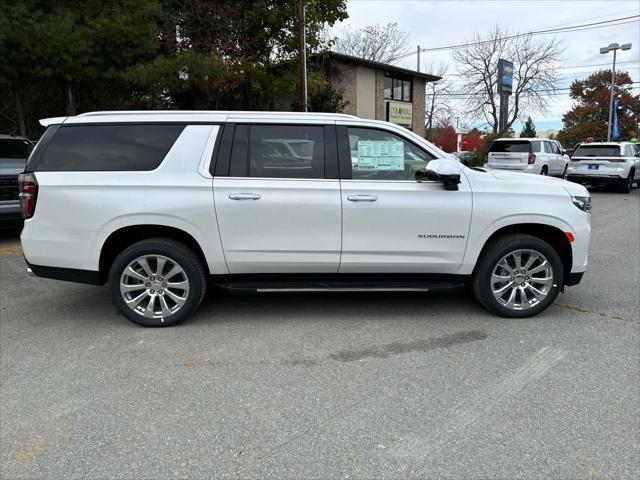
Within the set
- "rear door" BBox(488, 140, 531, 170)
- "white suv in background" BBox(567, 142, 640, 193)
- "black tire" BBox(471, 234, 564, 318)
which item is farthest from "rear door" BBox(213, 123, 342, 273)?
"white suv in background" BBox(567, 142, 640, 193)

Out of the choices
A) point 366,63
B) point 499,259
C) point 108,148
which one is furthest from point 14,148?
point 366,63

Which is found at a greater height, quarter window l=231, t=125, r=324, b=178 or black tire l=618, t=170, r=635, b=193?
quarter window l=231, t=125, r=324, b=178

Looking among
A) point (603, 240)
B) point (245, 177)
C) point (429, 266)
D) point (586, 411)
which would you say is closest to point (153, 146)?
point (245, 177)

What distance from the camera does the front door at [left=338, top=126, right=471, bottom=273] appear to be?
4.48m

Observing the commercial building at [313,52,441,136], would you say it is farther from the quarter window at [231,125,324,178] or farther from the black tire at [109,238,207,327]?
the black tire at [109,238,207,327]

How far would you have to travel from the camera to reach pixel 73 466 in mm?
2602

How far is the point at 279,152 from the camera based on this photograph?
4.54 m

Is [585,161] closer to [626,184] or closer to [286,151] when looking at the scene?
[626,184]

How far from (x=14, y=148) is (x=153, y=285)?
6307 mm

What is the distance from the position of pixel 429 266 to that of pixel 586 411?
1.84 meters

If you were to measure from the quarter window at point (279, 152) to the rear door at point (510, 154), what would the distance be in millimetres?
14241

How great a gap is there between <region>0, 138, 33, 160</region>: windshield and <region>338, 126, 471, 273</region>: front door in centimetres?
686

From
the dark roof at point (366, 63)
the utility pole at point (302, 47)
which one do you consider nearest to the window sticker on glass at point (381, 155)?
the utility pole at point (302, 47)

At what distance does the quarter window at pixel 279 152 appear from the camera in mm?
4504
